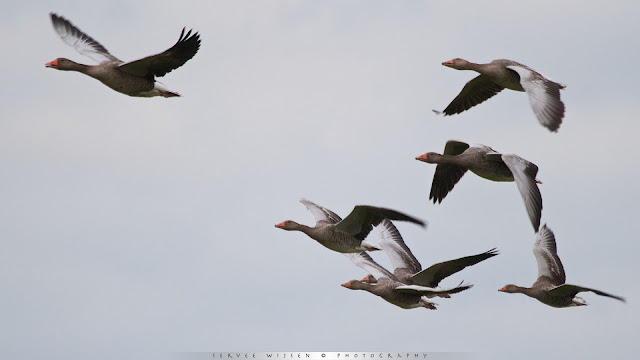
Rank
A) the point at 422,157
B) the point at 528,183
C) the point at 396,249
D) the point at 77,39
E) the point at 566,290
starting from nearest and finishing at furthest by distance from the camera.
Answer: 1. the point at 528,183
2. the point at 566,290
3. the point at 422,157
4. the point at 396,249
5. the point at 77,39

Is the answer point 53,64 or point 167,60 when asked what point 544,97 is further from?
point 53,64

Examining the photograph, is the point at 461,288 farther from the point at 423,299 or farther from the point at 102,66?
the point at 102,66

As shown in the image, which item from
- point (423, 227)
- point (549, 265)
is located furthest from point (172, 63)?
point (549, 265)

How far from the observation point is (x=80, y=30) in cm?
2358

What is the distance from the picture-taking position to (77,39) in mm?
23438

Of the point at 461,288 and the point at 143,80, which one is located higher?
the point at 143,80

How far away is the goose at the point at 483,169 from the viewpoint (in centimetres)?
1811

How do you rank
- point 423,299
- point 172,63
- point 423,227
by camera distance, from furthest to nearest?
1. point 423,299
2. point 172,63
3. point 423,227

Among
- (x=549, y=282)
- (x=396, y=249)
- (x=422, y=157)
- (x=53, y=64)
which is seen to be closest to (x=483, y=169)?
(x=422, y=157)

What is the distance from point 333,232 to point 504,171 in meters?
3.49

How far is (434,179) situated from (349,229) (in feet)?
10.2

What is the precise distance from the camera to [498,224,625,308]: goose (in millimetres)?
21094

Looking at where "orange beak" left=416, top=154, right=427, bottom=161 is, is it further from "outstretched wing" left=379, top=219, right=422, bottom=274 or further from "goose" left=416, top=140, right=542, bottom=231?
"outstretched wing" left=379, top=219, right=422, bottom=274

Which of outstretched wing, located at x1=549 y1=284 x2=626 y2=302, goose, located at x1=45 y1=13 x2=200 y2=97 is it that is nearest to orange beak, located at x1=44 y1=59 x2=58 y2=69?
goose, located at x1=45 y1=13 x2=200 y2=97
